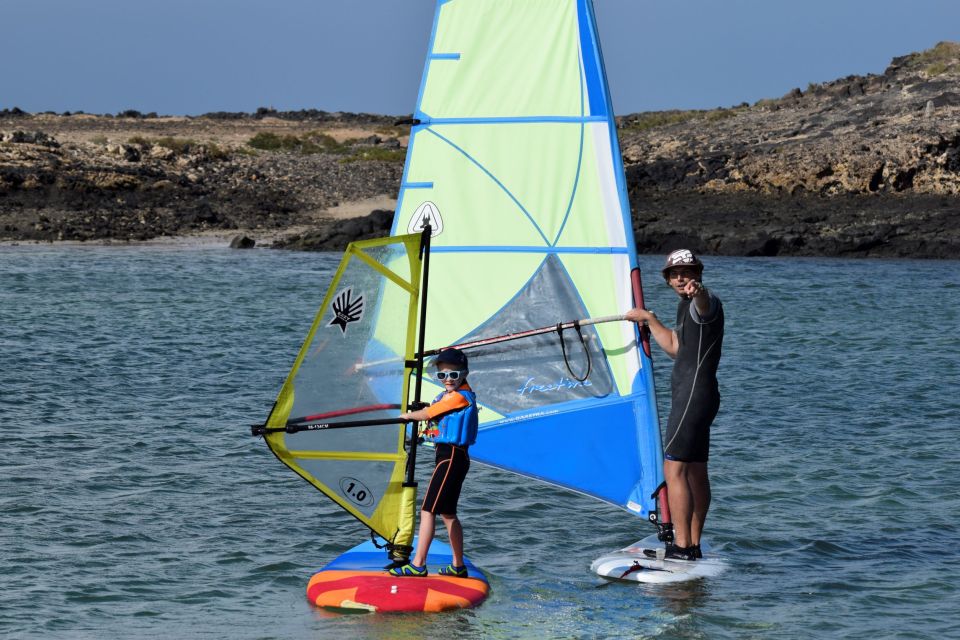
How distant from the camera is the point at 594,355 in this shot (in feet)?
27.1

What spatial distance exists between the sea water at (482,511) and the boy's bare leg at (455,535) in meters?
0.32

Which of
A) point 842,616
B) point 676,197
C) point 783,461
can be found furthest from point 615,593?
point 676,197

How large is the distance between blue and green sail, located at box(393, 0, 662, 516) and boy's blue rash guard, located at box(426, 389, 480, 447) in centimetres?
94

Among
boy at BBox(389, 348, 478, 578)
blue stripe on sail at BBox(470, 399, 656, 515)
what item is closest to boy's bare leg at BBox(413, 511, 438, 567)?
boy at BBox(389, 348, 478, 578)

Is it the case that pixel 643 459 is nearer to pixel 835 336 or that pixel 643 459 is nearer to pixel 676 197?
pixel 835 336

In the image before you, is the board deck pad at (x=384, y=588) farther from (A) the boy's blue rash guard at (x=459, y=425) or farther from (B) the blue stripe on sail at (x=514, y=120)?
(B) the blue stripe on sail at (x=514, y=120)

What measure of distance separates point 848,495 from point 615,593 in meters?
3.53

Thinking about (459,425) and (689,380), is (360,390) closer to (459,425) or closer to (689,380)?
(459,425)

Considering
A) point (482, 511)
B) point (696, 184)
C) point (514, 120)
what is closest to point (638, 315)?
point (514, 120)

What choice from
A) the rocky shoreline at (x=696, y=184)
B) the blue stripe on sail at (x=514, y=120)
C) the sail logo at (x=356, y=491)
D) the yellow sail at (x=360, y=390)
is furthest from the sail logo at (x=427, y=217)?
the rocky shoreline at (x=696, y=184)

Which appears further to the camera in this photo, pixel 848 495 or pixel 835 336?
Answer: pixel 835 336

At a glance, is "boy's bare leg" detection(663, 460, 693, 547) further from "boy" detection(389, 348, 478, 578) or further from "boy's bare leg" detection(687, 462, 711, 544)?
"boy" detection(389, 348, 478, 578)

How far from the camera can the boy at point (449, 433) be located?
7453mm

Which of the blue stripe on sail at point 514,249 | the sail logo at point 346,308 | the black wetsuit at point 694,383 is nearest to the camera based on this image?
the sail logo at point 346,308
